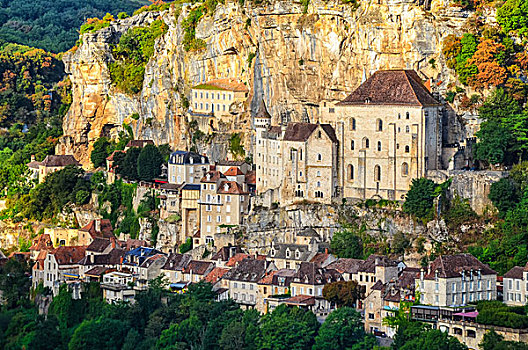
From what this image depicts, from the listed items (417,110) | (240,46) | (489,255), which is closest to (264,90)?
(240,46)

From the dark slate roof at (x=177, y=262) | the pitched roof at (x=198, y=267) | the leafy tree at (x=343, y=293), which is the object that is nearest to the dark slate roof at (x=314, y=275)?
the leafy tree at (x=343, y=293)

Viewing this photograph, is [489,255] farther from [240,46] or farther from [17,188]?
[17,188]

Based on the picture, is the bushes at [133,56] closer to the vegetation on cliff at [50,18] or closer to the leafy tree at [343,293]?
→ the vegetation on cliff at [50,18]

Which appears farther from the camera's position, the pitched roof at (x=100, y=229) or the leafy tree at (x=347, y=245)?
the pitched roof at (x=100, y=229)

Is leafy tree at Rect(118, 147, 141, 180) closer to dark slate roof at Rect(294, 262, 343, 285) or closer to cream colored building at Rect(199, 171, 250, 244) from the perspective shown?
cream colored building at Rect(199, 171, 250, 244)

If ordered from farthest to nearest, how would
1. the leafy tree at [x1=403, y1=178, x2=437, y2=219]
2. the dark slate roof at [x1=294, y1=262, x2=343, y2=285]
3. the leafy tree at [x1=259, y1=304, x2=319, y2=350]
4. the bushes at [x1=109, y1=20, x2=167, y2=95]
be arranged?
the bushes at [x1=109, y1=20, x2=167, y2=95] < the leafy tree at [x1=403, y1=178, x2=437, y2=219] < the dark slate roof at [x1=294, y1=262, x2=343, y2=285] < the leafy tree at [x1=259, y1=304, x2=319, y2=350]

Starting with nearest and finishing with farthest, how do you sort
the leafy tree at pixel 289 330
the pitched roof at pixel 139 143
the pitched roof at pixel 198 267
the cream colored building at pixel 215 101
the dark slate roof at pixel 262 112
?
the leafy tree at pixel 289 330
the pitched roof at pixel 198 267
the dark slate roof at pixel 262 112
the cream colored building at pixel 215 101
the pitched roof at pixel 139 143

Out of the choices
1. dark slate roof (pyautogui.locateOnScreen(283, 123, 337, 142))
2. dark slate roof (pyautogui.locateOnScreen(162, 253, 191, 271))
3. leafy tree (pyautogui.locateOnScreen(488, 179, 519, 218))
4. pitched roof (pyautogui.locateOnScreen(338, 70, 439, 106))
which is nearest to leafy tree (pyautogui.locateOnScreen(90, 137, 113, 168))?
dark slate roof (pyautogui.locateOnScreen(162, 253, 191, 271))
